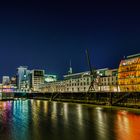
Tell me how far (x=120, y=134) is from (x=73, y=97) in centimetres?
5761

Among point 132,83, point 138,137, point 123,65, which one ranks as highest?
point 123,65

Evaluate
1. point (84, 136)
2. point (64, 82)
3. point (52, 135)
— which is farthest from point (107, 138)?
point (64, 82)

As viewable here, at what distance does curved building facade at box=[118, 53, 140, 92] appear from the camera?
339 ft

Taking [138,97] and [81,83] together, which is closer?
[138,97]

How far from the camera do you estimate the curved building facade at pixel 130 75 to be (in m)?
103

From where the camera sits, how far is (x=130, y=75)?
4254 inches

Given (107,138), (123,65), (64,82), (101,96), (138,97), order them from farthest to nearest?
(64,82), (123,65), (101,96), (138,97), (107,138)

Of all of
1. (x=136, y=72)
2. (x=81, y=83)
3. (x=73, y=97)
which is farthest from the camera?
(x=81, y=83)

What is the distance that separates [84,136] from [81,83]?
512 ft

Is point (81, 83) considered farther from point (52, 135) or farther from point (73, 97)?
point (52, 135)

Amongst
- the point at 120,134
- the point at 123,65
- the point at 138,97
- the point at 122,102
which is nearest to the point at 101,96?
the point at 122,102

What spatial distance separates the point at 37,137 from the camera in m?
14.8

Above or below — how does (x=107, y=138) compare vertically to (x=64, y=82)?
below

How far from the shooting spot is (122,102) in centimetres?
4331
